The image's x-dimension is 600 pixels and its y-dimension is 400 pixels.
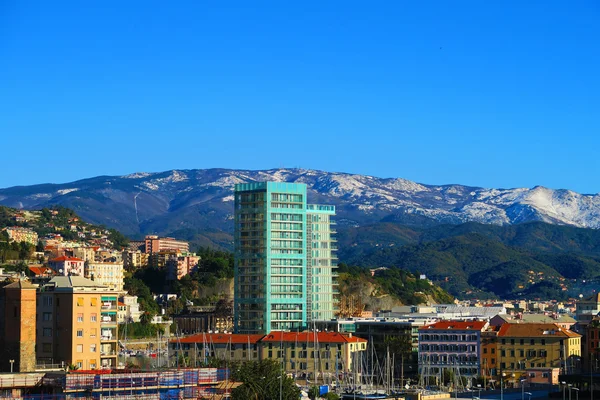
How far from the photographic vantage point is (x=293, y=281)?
4520 inches

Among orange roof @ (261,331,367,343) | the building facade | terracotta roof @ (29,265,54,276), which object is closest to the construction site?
orange roof @ (261,331,367,343)

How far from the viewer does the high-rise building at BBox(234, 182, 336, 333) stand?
372 feet

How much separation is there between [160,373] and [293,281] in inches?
2210

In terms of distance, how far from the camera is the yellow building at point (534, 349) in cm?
9869

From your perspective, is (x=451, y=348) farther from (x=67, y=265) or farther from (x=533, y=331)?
(x=67, y=265)

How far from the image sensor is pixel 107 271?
16188cm

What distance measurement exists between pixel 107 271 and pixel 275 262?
53.1 metres

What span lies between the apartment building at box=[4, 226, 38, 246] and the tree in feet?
375

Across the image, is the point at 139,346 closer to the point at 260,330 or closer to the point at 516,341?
the point at 260,330

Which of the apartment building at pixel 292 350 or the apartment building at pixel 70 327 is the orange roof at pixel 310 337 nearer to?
the apartment building at pixel 292 350

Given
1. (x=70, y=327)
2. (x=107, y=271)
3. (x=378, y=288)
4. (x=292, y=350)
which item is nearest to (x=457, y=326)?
(x=292, y=350)

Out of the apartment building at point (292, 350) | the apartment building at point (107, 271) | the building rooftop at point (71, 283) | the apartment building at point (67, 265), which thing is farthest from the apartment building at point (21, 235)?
the building rooftop at point (71, 283)

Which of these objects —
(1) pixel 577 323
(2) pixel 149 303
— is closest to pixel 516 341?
(1) pixel 577 323

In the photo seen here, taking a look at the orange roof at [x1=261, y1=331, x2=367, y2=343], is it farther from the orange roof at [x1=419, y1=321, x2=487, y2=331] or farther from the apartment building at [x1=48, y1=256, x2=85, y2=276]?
the apartment building at [x1=48, y1=256, x2=85, y2=276]
